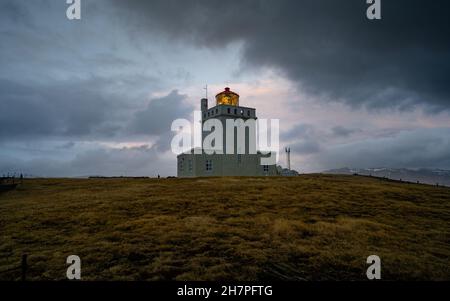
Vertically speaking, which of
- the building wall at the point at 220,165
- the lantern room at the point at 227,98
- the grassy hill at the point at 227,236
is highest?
the lantern room at the point at 227,98

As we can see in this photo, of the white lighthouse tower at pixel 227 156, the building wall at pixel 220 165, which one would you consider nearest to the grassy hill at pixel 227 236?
the building wall at pixel 220 165

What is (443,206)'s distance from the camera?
895 inches

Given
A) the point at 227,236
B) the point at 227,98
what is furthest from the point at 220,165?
the point at 227,236

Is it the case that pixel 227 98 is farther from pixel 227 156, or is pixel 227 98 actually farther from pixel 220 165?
pixel 220 165

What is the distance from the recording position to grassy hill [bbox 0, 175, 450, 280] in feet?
33.3

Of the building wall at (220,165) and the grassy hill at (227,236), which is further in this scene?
the building wall at (220,165)

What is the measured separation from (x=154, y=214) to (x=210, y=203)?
15.1 ft

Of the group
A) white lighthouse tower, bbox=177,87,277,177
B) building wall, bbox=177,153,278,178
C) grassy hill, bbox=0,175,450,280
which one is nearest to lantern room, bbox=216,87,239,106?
white lighthouse tower, bbox=177,87,277,177

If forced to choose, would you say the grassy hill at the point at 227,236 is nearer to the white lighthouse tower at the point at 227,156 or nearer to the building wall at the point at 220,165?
the building wall at the point at 220,165

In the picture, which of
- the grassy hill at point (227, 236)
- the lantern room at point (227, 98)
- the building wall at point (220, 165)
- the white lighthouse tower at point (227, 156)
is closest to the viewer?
the grassy hill at point (227, 236)

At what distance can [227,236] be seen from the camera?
46.0 feet

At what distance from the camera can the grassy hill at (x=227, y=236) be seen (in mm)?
10164

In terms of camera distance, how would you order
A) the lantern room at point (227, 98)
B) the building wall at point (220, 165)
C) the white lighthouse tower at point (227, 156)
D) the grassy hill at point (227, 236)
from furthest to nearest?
1. the lantern room at point (227, 98)
2. the white lighthouse tower at point (227, 156)
3. the building wall at point (220, 165)
4. the grassy hill at point (227, 236)
